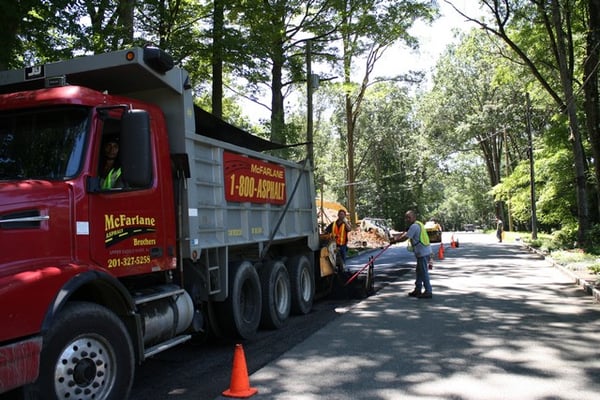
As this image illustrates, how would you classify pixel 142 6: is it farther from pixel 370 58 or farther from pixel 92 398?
pixel 370 58

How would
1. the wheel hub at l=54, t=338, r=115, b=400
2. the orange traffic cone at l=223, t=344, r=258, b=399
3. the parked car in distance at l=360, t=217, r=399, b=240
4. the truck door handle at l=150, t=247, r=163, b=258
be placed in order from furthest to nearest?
the parked car in distance at l=360, t=217, r=399, b=240
the truck door handle at l=150, t=247, r=163, b=258
the orange traffic cone at l=223, t=344, r=258, b=399
the wheel hub at l=54, t=338, r=115, b=400

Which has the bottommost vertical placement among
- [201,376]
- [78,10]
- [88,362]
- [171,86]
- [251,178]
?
[201,376]

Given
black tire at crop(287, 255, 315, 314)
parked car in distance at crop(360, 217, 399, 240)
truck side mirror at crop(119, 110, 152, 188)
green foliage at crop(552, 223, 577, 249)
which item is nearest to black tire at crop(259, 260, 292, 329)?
black tire at crop(287, 255, 315, 314)

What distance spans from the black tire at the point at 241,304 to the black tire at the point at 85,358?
111 inches

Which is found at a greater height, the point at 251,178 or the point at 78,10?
the point at 78,10

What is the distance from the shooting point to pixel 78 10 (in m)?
11.2

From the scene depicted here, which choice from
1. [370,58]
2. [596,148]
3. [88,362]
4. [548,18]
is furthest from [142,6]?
[370,58]

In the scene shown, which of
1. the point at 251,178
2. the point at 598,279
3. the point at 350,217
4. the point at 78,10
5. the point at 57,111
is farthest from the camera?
the point at 350,217

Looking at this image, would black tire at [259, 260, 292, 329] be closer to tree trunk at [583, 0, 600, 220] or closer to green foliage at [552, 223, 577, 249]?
tree trunk at [583, 0, 600, 220]

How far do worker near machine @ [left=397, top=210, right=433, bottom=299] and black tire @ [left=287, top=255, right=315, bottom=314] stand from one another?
2.14 metres

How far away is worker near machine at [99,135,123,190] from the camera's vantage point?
4.89 m

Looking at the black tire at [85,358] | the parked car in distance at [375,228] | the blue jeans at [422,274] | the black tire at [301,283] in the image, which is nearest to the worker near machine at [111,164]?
the black tire at [85,358]

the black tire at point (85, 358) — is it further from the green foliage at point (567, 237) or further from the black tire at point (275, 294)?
the green foliage at point (567, 237)

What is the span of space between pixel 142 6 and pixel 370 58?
2334 centimetres
